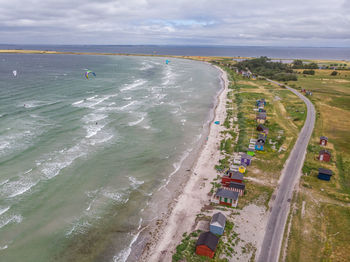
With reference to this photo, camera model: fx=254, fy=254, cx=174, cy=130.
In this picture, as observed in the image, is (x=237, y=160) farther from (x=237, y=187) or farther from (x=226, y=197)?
(x=226, y=197)

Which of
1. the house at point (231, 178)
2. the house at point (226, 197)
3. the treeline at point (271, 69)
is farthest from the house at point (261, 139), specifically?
the treeline at point (271, 69)

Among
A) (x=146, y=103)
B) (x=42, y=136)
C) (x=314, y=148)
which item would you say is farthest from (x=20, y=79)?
(x=314, y=148)

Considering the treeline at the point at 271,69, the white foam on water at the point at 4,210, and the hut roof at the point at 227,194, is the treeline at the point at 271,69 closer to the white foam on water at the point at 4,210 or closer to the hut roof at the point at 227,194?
the hut roof at the point at 227,194

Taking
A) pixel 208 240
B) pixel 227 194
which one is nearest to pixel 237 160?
pixel 227 194

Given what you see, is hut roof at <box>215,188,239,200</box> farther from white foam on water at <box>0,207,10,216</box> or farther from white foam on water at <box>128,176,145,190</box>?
white foam on water at <box>0,207,10,216</box>

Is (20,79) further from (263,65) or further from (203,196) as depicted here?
(263,65)

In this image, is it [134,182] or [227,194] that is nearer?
[227,194]
